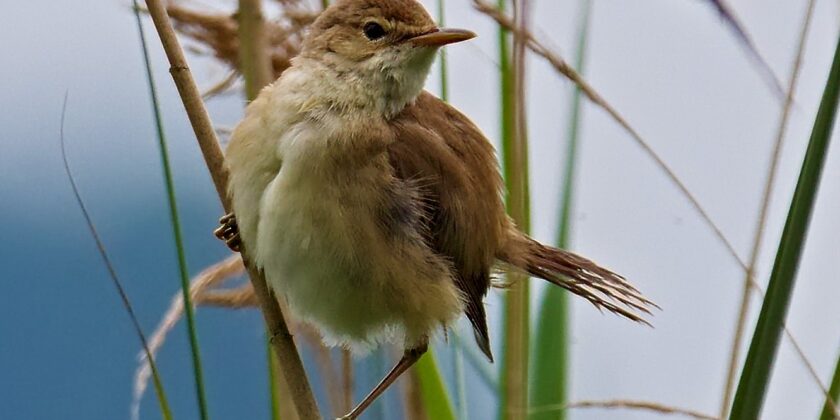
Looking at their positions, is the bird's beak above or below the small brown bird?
above

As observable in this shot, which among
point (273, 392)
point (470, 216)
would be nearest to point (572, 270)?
point (470, 216)

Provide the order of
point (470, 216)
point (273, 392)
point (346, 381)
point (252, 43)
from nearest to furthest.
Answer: point (273, 392)
point (252, 43)
point (346, 381)
point (470, 216)

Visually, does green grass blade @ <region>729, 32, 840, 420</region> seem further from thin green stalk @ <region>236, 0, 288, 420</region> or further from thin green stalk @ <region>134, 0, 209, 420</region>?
thin green stalk @ <region>236, 0, 288, 420</region>

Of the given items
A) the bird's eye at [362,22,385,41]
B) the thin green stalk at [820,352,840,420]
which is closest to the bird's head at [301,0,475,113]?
the bird's eye at [362,22,385,41]

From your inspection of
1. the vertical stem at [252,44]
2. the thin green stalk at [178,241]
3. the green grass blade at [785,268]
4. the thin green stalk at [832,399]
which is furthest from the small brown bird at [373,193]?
the green grass blade at [785,268]

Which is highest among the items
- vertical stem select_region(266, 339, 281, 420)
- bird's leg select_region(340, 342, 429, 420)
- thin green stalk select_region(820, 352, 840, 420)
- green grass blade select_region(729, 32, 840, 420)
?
green grass blade select_region(729, 32, 840, 420)

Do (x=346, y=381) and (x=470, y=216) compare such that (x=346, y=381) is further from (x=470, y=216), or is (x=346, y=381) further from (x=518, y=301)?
(x=518, y=301)

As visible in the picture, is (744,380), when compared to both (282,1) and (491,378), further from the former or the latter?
(282,1)
